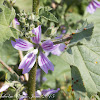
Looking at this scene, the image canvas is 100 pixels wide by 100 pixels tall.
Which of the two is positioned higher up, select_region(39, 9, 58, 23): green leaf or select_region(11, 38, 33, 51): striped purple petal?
select_region(39, 9, 58, 23): green leaf

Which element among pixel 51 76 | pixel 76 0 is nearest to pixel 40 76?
pixel 51 76

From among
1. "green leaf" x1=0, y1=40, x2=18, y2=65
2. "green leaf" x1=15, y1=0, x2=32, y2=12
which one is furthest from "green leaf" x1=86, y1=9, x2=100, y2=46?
"green leaf" x1=15, y1=0, x2=32, y2=12

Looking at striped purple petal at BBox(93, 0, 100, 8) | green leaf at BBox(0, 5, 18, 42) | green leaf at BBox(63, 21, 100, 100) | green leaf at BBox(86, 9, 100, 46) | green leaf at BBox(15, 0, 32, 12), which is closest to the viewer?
green leaf at BBox(0, 5, 18, 42)

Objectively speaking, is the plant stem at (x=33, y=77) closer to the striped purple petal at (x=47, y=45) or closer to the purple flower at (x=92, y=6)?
the striped purple petal at (x=47, y=45)

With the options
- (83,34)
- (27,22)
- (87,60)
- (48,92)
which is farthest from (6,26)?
(48,92)

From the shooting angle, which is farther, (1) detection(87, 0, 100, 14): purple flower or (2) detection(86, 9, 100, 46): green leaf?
(1) detection(87, 0, 100, 14): purple flower

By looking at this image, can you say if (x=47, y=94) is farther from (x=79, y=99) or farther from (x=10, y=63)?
(x=10, y=63)

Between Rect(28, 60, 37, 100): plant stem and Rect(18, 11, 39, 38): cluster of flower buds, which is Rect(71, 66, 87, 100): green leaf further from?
Rect(18, 11, 39, 38): cluster of flower buds

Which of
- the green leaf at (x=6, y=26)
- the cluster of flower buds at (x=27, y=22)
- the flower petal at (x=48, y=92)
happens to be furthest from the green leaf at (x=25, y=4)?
the green leaf at (x=6, y=26)
